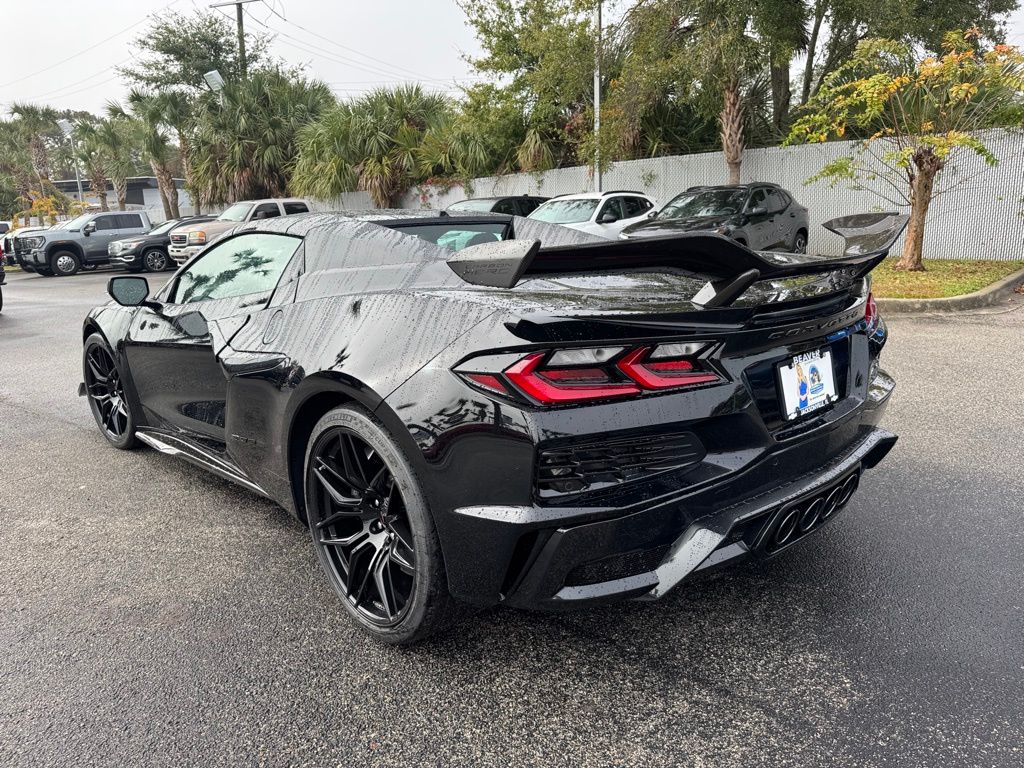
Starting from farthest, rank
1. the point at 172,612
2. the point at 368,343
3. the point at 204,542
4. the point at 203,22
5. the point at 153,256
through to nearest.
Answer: the point at 203,22
the point at 153,256
the point at 204,542
the point at 172,612
the point at 368,343

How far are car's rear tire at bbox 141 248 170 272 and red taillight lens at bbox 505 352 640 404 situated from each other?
21381 millimetres

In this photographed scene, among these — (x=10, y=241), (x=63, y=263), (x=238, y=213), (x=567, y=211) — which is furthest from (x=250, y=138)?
(x=567, y=211)

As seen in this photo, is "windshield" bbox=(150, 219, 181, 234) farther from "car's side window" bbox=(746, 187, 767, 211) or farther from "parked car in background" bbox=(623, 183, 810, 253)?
"car's side window" bbox=(746, 187, 767, 211)

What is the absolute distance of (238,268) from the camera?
3555 millimetres

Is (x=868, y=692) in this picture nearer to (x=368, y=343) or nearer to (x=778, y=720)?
(x=778, y=720)

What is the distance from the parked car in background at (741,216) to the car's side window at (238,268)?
835cm

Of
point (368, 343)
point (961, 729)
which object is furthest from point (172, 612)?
point (961, 729)

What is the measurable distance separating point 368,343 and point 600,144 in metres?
16.5

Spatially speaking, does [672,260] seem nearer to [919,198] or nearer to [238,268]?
[238,268]

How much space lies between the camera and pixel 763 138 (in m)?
18.3

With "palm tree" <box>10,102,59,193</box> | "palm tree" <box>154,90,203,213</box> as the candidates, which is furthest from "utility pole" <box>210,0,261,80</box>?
"palm tree" <box>10,102,59,193</box>

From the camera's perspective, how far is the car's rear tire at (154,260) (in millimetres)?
20656

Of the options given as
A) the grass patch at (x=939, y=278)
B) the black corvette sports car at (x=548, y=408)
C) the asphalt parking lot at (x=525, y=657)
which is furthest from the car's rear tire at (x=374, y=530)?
the grass patch at (x=939, y=278)

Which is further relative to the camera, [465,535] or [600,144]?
[600,144]
